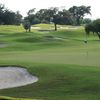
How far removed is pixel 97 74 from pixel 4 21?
10710 centimetres

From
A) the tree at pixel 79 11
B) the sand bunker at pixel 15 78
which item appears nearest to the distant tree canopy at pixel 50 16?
the tree at pixel 79 11

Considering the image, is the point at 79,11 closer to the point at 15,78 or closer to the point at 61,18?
the point at 61,18

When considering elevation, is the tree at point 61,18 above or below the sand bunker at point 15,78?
below

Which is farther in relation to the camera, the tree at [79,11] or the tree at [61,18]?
the tree at [79,11]

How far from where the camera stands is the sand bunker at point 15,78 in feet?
88.4

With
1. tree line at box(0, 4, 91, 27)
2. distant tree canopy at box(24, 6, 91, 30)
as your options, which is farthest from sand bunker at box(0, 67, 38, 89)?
distant tree canopy at box(24, 6, 91, 30)

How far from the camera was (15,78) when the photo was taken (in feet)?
92.8

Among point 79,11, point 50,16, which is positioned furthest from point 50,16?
point 79,11

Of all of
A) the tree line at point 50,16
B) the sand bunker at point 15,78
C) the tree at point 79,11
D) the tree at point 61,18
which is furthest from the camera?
the tree at point 79,11

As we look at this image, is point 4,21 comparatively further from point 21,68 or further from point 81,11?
point 21,68

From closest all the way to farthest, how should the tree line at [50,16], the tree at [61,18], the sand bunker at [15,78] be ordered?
1. the sand bunker at [15,78]
2. the tree line at [50,16]
3. the tree at [61,18]

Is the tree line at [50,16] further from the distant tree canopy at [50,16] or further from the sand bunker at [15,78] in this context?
the sand bunker at [15,78]

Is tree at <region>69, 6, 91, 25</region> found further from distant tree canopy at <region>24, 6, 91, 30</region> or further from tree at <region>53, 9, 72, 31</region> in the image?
tree at <region>53, 9, 72, 31</region>

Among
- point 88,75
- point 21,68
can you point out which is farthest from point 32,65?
point 88,75
